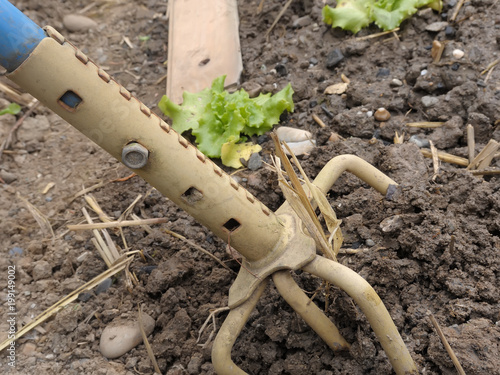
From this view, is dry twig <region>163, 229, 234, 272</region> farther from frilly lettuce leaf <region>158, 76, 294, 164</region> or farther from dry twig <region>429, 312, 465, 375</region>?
dry twig <region>429, 312, 465, 375</region>

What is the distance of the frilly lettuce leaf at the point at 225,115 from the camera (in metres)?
3.17

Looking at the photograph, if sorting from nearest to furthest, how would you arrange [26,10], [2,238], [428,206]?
[428,206] < [2,238] < [26,10]

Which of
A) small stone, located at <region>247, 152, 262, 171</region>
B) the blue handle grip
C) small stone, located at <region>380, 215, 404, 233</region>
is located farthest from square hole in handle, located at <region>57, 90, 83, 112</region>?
small stone, located at <region>247, 152, 262, 171</region>

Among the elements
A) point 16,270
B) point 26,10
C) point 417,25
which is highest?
point 26,10

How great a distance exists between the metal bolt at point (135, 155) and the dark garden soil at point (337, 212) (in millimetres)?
988

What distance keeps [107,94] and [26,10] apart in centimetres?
353

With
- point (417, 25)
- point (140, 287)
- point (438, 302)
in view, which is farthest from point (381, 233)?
point (417, 25)

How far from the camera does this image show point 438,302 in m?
2.15

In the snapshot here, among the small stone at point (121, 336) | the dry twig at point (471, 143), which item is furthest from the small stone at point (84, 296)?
the dry twig at point (471, 143)

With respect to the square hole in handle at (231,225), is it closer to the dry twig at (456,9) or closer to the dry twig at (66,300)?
the dry twig at (66,300)

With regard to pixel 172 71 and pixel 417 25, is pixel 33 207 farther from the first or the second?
pixel 417 25

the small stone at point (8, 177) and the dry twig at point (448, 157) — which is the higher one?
the small stone at point (8, 177)

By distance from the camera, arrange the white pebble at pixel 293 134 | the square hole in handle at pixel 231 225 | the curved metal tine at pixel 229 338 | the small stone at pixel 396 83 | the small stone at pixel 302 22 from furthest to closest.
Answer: the small stone at pixel 302 22 → the small stone at pixel 396 83 → the white pebble at pixel 293 134 → the curved metal tine at pixel 229 338 → the square hole in handle at pixel 231 225

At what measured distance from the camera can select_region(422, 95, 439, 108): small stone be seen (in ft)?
10.0
